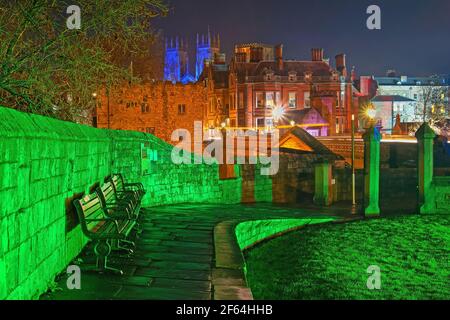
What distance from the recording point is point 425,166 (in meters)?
20.9

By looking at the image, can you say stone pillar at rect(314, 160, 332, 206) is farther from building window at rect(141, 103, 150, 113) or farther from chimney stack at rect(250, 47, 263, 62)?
chimney stack at rect(250, 47, 263, 62)

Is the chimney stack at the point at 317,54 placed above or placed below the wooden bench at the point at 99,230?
above

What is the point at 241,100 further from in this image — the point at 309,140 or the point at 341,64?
the point at 309,140

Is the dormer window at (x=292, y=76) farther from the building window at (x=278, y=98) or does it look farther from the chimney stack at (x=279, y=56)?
the building window at (x=278, y=98)

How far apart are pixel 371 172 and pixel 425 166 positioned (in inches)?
72.0

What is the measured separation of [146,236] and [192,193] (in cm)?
822

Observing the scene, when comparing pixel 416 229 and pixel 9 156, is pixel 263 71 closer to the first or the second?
pixel 416 229

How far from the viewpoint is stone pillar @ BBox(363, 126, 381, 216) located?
20.8 meters

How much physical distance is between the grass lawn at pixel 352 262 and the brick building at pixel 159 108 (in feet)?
106


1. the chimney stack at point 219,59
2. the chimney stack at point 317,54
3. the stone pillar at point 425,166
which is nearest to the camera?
the stone pillar at point 425,166

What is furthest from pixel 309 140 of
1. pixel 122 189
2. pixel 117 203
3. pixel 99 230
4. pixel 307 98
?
pixel 307 98

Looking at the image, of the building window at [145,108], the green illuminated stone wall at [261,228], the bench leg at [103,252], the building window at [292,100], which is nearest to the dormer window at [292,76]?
the building window at [292,100]

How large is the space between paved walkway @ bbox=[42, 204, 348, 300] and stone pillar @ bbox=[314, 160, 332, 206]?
→ 39.4 ft

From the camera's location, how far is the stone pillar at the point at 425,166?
2056 cm
